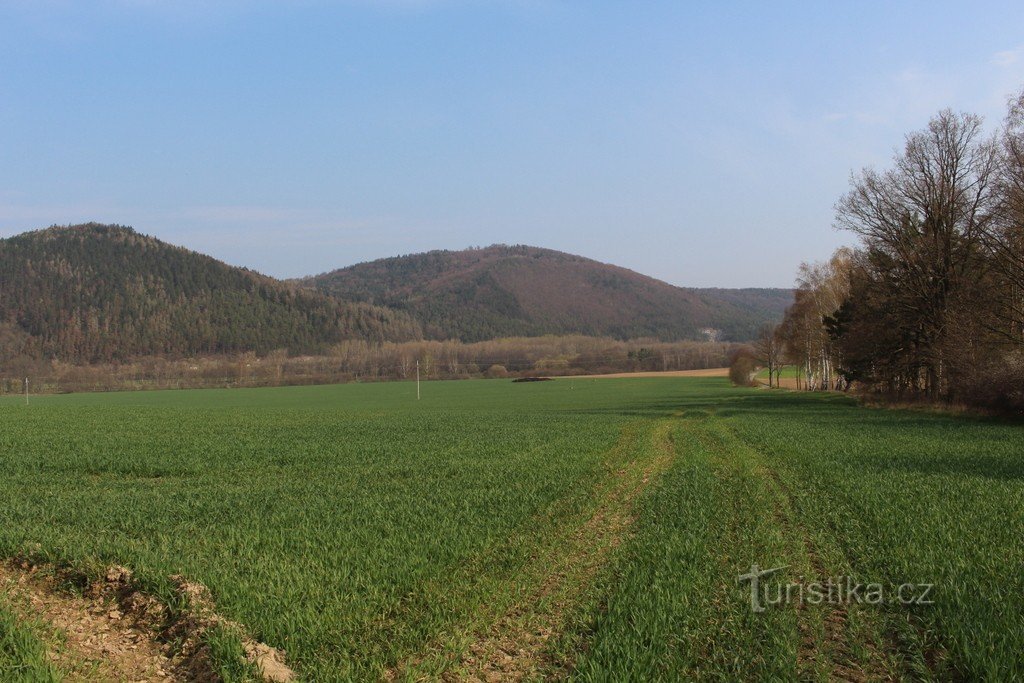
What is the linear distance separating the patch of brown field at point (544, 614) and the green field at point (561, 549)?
0.10 ft

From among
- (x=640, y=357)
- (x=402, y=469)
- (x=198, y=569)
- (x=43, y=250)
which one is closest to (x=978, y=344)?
(x=402, y=469)

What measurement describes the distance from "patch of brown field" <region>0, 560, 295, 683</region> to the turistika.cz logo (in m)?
4.96

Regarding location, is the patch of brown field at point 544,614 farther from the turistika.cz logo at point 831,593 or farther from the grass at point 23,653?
the grass at point 23,653

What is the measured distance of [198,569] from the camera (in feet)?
30.2

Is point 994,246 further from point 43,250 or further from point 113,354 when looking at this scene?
point 43,250

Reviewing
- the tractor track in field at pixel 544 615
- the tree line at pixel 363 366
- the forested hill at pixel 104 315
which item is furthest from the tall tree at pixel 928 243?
the forested hill at pixel 104 315

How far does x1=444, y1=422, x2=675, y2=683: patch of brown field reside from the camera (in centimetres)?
675

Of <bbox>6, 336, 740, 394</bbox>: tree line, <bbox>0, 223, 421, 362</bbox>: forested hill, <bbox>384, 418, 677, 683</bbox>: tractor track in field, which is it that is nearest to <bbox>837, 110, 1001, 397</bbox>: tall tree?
<bbox>384, 418, 677, 683</bbox>: tractor track in field

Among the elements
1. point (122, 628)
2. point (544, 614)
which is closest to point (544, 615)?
point (544, 614)

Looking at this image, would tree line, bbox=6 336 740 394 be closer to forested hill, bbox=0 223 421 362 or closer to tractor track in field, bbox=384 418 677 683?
forested hill, bbox=0 223 421 362

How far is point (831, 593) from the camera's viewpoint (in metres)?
8.47

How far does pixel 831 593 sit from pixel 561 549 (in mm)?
3725

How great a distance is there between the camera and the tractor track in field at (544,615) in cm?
671

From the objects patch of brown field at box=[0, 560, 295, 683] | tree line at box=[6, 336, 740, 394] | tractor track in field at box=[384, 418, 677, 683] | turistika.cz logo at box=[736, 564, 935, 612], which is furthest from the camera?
tree line at box=[6, 336, 740, 394]
